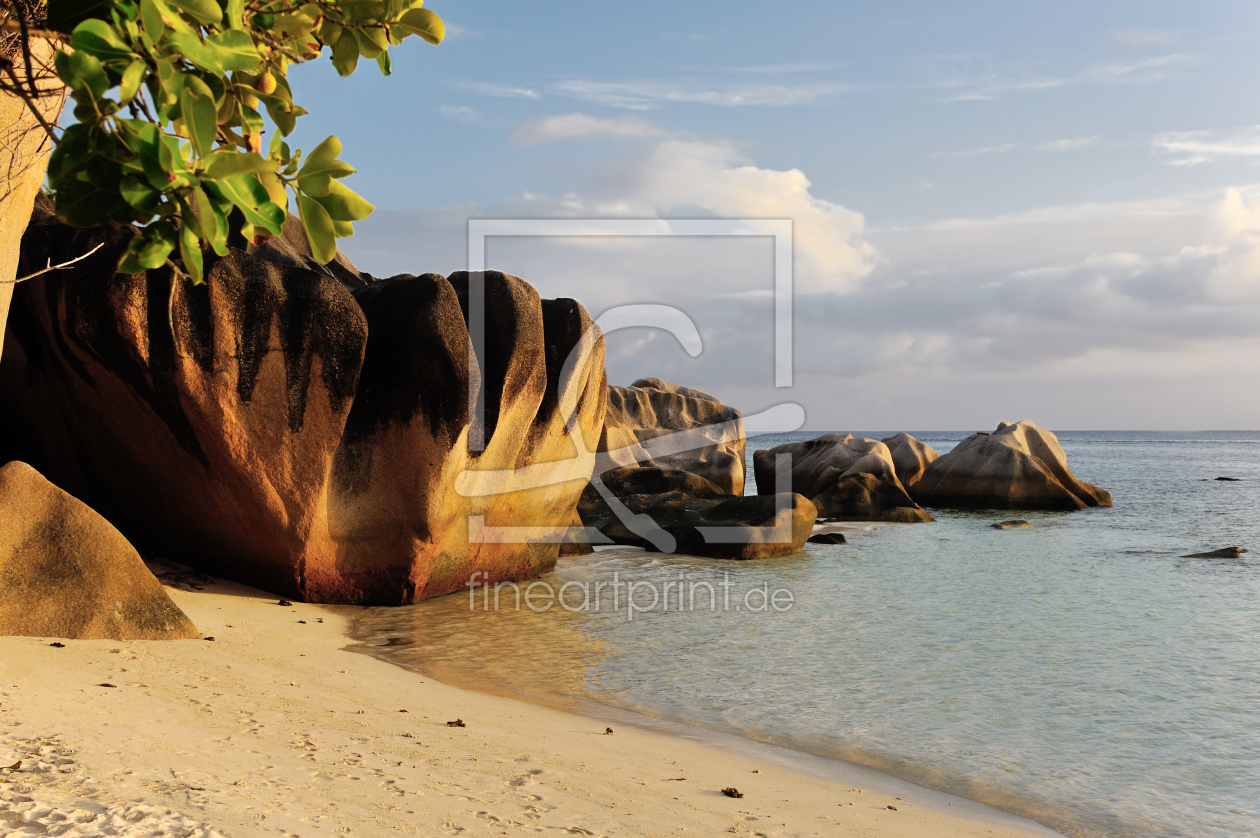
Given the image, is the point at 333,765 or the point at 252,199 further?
the point at 333,765

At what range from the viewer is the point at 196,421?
323 inches

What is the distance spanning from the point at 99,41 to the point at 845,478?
24.3m

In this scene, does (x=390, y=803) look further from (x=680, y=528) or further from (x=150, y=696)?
(x=680, y=528)

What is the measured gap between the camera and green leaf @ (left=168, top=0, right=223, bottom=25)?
4.98ft

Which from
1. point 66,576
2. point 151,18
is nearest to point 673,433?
point 66,576

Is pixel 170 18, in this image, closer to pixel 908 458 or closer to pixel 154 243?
pixel 154 243

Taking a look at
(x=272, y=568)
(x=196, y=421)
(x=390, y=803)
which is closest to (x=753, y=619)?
(x=272, y=568)

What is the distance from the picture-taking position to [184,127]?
1601mm

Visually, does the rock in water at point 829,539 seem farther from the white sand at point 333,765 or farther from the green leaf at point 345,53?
the green leaf at point 345,53

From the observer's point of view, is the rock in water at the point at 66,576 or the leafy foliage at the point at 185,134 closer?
the leafy foliage at the point at 185,134

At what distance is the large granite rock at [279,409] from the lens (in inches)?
317

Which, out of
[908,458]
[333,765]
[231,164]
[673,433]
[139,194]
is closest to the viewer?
[231,164]

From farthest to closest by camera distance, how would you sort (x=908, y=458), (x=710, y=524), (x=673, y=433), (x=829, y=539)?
1. (x=673, y=433)
2. (x=908, y=458)
3. (x=829, y=539)
4. (x=710, y=524)

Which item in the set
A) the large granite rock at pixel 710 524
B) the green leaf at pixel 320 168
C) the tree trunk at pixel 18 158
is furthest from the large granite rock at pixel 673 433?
the green leaf at pixel 320 168
